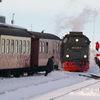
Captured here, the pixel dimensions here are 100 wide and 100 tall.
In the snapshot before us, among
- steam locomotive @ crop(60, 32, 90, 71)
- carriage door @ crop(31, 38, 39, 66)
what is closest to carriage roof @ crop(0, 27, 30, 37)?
carriage door @ crop(31, 38, 39, 66)

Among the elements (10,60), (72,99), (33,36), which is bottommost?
(72,99)

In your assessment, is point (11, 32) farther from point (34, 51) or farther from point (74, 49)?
point (74, 49)

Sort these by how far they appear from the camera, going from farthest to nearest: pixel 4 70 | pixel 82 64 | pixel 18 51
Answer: pixel 82 64
pixel 18 51
pixel 4 70

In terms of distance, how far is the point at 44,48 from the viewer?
2880 cm

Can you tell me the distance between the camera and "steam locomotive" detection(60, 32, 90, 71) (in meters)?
35.4

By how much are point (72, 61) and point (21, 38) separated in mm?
10866

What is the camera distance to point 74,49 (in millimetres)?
36156

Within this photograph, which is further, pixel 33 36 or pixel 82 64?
pixel 82 64

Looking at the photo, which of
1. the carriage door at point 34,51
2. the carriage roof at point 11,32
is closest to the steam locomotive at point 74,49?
the carriage door at point 34,51

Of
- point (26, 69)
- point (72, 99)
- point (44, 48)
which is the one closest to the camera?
point (72, 99)

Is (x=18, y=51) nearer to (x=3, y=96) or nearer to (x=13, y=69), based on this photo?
(x=13, y=69)

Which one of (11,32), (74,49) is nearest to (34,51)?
(11,32)

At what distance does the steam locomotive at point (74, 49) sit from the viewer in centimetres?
3541

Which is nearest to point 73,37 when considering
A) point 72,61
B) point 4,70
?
point 72,61
